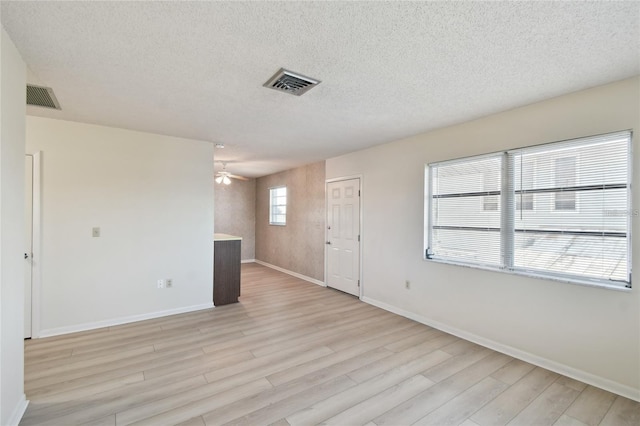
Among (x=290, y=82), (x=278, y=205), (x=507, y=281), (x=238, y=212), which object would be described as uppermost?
(x=290, y=82)

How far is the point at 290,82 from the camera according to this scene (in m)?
2.38

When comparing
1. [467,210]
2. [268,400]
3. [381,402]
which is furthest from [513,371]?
[268,400]

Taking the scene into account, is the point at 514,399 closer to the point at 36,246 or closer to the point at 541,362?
the point at 541,362

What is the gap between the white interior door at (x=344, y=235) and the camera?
199 inches

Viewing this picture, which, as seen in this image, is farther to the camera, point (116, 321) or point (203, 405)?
point (116, 321)

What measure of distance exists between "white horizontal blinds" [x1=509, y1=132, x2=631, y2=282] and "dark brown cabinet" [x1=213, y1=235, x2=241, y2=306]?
3.81 meters

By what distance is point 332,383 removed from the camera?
244cm

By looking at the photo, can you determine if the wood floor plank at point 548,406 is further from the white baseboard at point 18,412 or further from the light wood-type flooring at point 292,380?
the white baseboard at point 18,412

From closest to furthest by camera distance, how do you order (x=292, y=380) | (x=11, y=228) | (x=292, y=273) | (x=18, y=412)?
(x=11, y=228), (x=18, y=412), (x=292, y=380), (x=292, y=273)

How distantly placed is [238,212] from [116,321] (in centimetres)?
498

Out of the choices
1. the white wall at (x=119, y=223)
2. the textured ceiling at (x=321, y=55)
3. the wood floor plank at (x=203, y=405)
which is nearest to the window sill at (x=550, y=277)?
the textured ceiling at (x=321, y=55)

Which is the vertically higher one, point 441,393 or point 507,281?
point 507,281

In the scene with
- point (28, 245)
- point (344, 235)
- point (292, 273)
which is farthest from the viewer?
point (292, 273)

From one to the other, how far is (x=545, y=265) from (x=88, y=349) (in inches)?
183
